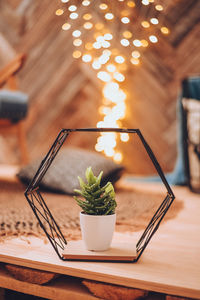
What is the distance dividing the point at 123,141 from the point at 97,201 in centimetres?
186

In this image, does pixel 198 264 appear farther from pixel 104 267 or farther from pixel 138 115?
pixel 138 115

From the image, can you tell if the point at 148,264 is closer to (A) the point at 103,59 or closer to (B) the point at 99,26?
(A) the point at 103,59

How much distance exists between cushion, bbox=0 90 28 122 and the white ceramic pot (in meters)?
1.23

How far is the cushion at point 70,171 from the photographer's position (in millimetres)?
1599

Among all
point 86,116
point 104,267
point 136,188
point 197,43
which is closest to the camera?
point 104,267

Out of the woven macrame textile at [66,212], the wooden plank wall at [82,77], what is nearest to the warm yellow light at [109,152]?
the wooden plank wall at [82,77]

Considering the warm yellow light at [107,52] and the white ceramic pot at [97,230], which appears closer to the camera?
the white ceramic pot at [97,230]

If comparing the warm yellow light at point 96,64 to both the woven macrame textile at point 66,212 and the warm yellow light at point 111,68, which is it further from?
the woven macrame textile at point 66,212

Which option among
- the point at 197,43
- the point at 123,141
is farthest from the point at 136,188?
the point at 197,43

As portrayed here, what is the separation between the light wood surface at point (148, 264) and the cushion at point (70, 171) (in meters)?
0.67

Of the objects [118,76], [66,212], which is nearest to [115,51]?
[118,76]

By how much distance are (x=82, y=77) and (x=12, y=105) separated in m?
1.01

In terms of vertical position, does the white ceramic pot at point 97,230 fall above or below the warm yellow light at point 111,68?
below

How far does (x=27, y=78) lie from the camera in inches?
114
